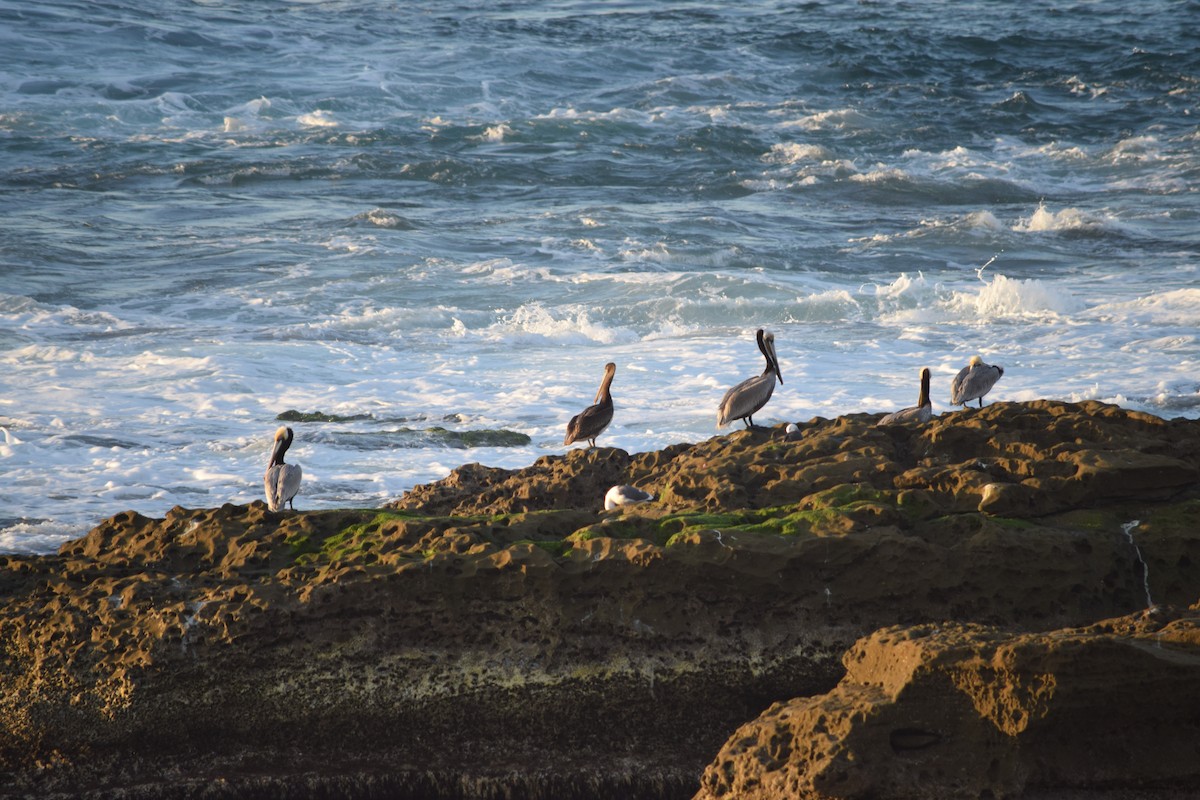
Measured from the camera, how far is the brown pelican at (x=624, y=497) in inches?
261

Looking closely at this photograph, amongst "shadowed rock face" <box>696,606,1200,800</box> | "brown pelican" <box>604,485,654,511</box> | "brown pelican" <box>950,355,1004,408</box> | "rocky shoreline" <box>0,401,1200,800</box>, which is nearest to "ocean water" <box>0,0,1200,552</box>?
"brown pelican" <box>950,355,1004,408</box>

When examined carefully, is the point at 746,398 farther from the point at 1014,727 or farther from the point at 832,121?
the point at 832,121

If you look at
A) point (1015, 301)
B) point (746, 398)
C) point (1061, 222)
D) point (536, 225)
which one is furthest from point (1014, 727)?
point (1061, 222)

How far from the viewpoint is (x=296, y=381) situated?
12.9 meters

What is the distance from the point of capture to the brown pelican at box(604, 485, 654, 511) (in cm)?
662

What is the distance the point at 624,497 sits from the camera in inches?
261

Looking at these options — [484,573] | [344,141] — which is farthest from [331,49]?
[484,573]

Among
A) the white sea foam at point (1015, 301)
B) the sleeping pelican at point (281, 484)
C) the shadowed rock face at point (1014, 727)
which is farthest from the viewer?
the white sea foam at point (1015, 301)

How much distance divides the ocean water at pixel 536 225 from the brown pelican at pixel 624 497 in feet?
10.8

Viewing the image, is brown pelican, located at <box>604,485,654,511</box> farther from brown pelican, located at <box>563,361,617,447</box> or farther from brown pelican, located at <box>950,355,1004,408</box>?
brown pelican, located at <box>950,355,1004,408</box>

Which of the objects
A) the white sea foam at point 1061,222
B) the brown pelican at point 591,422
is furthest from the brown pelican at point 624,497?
the white sea foam at point 1061,222

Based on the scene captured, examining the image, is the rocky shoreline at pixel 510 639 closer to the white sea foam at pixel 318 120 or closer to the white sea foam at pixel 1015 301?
the white sea foam at pixel 1015 301

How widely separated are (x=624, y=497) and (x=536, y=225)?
14.3 metres

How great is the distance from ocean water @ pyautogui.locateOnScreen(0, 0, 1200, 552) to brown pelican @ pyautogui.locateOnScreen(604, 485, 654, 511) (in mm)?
3305
